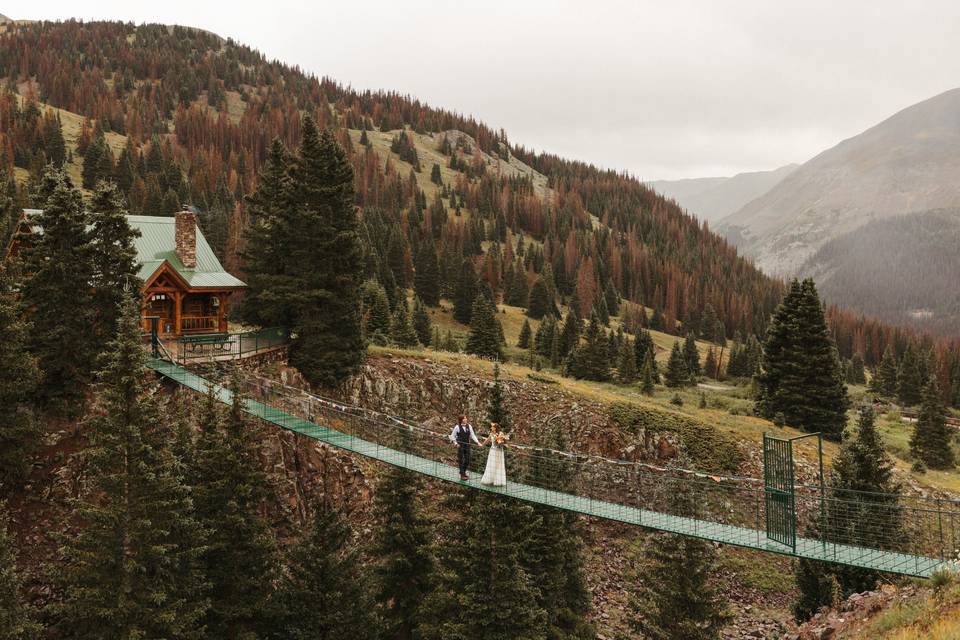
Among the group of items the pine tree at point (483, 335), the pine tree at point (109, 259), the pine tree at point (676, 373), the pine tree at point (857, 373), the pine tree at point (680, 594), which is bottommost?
the pine tree at point (857, 373)

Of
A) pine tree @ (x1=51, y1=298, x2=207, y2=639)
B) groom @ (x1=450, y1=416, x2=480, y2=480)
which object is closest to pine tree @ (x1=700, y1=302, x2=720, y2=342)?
groom @ (x1=450, y1=416, x2=480, y2=480)

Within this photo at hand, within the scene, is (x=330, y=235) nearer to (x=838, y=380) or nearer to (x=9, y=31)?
(x=838, y=380)

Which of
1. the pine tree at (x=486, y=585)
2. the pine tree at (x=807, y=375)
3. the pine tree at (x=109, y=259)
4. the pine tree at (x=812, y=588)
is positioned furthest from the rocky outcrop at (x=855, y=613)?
the pine tree at (x=807, y=375)

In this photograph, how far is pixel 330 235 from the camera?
91.9 ft

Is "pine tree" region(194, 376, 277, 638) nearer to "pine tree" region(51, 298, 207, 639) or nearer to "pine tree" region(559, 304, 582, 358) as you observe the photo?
"pine tree" region(51, 298, 207, 639)

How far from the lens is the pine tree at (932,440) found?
4312 cm

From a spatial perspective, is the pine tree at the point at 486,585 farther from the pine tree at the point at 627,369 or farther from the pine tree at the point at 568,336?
the pine tree at the point at 568,336

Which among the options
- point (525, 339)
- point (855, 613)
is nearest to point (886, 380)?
point (525, 339)

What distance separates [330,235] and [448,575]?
16258mm

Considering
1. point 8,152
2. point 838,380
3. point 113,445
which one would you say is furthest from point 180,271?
point 8,152

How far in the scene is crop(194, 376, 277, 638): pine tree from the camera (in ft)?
54.9

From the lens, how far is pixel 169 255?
3070 cm

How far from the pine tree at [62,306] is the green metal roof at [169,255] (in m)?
7.20

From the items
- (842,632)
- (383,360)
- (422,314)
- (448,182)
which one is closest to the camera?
(842,632)
